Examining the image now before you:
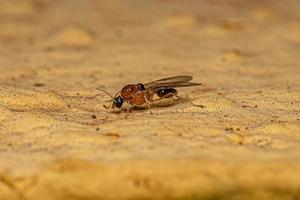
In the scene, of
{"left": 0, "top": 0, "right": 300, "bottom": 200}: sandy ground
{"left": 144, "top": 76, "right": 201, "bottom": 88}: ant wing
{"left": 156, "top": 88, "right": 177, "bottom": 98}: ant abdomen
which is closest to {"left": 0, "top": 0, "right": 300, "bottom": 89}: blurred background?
{"left": 0, "top": 0, "right": 300, "bottom": 200}: sandy ground

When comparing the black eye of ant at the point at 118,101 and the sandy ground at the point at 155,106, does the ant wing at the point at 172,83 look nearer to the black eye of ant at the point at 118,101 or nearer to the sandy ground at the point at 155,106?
the sandy ground at the point at 155,106

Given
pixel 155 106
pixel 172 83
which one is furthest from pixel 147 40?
pixel 155 106

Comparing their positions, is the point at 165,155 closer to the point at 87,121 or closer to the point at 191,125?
the point at 191,125

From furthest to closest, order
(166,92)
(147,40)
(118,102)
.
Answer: (147,40) < (166,92) < (118,102)

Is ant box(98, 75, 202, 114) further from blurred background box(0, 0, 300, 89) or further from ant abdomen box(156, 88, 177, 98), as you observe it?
blurred background box(0, 0, 300, 89)

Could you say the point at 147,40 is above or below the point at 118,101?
above

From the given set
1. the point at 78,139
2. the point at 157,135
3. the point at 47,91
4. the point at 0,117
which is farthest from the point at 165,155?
the point at 47,91

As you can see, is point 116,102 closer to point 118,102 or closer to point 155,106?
point 118,102

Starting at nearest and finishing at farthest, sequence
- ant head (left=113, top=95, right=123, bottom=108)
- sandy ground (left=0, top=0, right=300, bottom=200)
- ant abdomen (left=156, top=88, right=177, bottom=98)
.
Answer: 1. sandy ground (left=0, top=0, right=300, bottom=200)
2. ant head (left=113, top=95, right=123, bottom=108)
3. ant abdomen (left=156, top=88, right=177, bottom=98)
